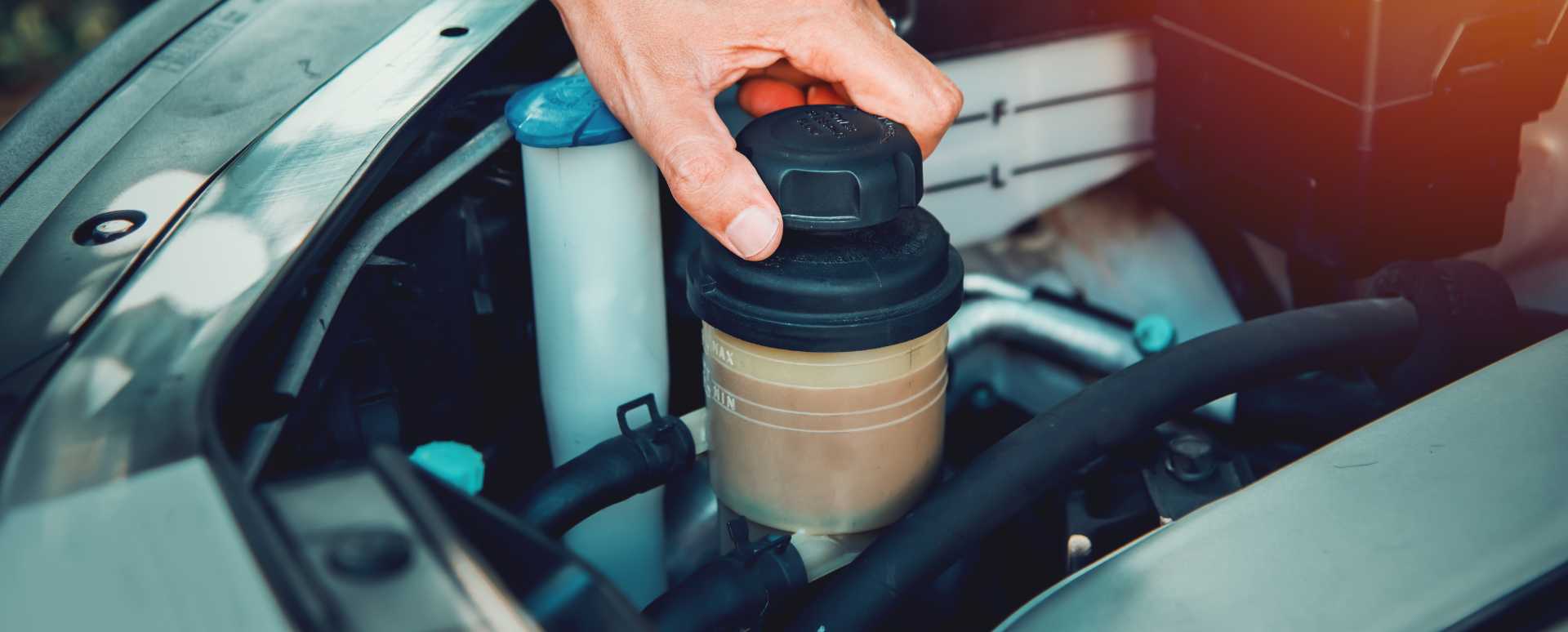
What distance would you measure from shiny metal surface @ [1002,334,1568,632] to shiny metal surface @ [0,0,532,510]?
44 centimetres

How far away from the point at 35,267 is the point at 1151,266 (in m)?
1.05

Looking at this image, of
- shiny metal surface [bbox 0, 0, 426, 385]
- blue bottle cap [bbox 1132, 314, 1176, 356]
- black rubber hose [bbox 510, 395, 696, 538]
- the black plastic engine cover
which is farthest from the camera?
blue bottle cap [bbox 1132, 314, 1176, 356]

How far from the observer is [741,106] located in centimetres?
103

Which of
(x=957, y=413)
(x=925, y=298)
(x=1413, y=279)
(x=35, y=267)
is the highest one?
(x=35, y=267)

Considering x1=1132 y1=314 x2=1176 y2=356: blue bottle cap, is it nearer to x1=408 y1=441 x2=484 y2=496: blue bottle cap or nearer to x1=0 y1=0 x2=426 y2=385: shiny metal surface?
x1=408 y1=441 x2=484 y2=496: blue bottle cap

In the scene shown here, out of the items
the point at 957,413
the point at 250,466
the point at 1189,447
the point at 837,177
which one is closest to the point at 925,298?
the point at 837,177

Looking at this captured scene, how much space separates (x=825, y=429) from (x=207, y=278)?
0.37 metres

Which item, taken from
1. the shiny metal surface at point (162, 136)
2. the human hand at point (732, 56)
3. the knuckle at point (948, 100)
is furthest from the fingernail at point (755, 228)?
the shiny metal surface at point (162, 136)

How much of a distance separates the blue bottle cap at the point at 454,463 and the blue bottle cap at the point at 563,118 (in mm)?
225

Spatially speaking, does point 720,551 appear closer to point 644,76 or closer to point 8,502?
point 644,76

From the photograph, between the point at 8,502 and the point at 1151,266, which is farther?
the point at 1151,266

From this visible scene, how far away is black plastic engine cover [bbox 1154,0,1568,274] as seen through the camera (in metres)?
1.04

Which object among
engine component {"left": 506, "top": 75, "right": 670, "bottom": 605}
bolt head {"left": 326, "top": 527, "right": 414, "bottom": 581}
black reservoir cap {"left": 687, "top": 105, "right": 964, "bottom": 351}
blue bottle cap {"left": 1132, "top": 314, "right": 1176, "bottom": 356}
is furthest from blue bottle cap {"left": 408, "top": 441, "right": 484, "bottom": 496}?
blue bottle cap {"left": 1132, "top": 314, "right": 1176, "bottom": 356}

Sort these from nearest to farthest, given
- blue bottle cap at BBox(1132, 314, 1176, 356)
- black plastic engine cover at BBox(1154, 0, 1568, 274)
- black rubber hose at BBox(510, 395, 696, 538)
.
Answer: black rubber hose at BBox(510, 395, 696, 538), black plastic engine cover at BBox(1154, 0, 1568, 274), blue bottle cap at BBox(1132, 314, 1176, 356)
